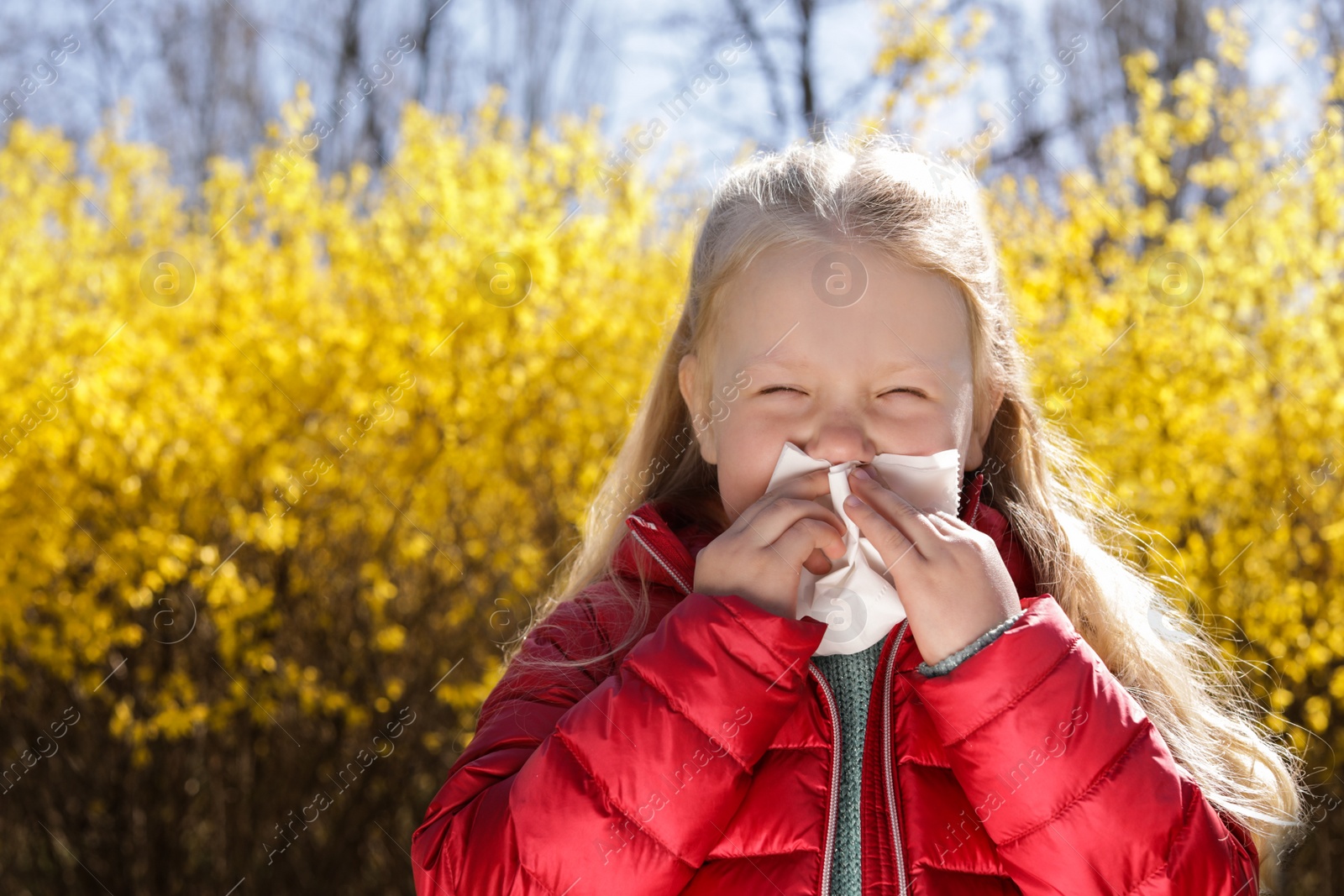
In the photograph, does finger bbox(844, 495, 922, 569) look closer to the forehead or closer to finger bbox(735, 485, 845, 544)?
finger bbox(735, 485, 845, 544)

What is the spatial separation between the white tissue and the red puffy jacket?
10cm

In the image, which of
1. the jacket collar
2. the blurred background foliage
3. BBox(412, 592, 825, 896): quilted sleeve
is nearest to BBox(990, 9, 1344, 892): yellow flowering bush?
the blurred background foliage

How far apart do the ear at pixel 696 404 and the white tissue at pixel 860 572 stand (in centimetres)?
18

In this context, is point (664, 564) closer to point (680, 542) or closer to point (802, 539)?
point (680, 542)

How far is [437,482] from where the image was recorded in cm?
388

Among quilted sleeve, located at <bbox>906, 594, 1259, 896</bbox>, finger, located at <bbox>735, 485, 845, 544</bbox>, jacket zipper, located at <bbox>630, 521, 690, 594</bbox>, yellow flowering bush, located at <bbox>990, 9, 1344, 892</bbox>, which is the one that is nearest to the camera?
quilted sleeve, located at <bbox>906, 594, 1259, 896</bbox>

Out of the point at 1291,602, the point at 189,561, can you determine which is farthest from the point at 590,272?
the point at 1291,602

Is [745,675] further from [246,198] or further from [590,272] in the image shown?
[246,198]

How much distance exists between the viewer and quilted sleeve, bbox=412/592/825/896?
3.64 ft

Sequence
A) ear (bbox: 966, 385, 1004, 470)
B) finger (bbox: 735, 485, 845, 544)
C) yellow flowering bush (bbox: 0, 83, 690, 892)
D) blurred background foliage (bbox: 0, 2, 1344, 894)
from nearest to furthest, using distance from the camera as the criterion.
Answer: finger (bbox: 735, 485, 845, 544)
ear (bbox: 966, 385, 1004, 470)
blurred background foliage (bbox: 0, 2, 1344, 894)
yellow flowering bush (bbox: 0, 83, 690, 892)

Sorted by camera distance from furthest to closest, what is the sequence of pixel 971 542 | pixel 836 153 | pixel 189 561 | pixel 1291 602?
pixel 189 561, pixel 1291 602, pixel 836 153, pixel 971 542

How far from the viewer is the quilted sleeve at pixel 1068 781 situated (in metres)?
1.11

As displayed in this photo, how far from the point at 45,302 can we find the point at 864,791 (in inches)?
153

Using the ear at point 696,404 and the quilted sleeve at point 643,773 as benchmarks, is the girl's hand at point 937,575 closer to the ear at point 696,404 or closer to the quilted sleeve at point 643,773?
the quilted sleeve at point 643,773
